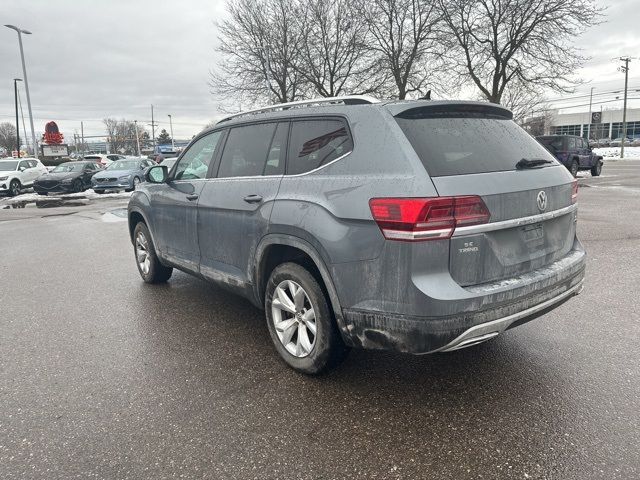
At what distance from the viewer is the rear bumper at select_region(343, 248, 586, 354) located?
101 inches

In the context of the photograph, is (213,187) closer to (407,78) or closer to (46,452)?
Result: (46,452)

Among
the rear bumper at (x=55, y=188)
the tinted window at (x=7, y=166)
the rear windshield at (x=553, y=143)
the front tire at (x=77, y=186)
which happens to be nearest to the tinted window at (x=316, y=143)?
the rear bumper at (x=55, y=188)

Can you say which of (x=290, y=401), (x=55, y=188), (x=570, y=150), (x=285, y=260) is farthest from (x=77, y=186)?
(x=570, y=150)

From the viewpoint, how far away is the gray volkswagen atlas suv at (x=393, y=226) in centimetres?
256

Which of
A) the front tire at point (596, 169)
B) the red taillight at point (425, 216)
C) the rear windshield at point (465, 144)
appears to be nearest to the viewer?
the red taillight at point (425, 216)

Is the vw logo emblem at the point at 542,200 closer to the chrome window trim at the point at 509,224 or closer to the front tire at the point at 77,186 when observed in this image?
the chrome window trim at the point at 509,224

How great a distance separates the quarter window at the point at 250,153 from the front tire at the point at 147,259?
184cm

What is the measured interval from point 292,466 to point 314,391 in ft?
2.43

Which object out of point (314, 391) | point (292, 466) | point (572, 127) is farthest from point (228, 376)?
point (572, 127)

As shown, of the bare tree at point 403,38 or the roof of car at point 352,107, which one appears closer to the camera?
the roof of car at point 352,107

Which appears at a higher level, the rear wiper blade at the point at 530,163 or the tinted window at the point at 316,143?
the tinted window at the point at 316,143

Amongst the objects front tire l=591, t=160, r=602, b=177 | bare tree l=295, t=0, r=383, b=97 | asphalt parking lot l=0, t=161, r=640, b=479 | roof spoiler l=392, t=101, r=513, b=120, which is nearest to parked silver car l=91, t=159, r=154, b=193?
bare tree l=295, t=0, r=383, b=97

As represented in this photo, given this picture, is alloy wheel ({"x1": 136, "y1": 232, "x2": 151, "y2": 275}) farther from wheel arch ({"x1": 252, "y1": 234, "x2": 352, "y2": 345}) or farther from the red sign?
the red sign

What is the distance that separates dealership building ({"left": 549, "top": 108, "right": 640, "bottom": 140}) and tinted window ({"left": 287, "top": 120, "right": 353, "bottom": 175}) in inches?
4425
